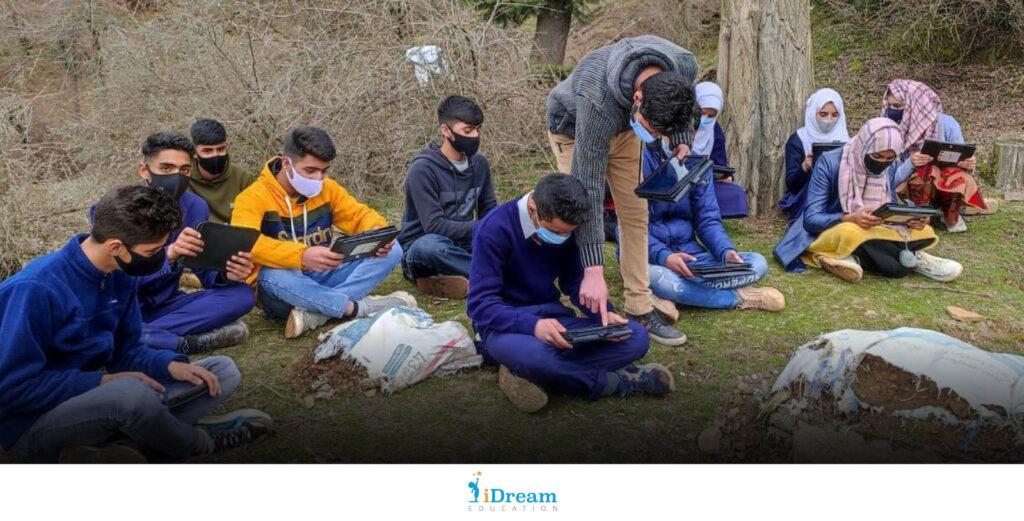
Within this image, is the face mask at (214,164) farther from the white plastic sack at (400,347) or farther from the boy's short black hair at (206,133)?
the white plastic sack at (400,347)

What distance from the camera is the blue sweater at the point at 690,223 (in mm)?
3984

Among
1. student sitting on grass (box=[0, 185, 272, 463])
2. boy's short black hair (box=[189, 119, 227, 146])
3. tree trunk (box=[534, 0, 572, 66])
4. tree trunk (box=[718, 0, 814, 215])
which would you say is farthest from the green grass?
tree trunk (box=[534, 0, 572, 66])

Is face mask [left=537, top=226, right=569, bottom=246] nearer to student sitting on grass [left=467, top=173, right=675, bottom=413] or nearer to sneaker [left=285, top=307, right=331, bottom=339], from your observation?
student sitting on grass [left=467, top=173, right=675, bottom=413]

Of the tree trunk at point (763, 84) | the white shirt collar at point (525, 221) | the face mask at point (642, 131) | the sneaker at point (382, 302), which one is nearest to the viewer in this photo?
the face mask at point (642, 131)

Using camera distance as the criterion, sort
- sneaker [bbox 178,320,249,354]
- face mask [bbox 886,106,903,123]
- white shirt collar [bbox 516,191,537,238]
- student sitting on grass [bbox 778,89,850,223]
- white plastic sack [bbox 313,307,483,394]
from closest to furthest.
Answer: white shirt collar [bbox 516,191,537,238] → white plastic sack [bbox 313,307,483,394] → sneaker [bbox 178,320,249,354] → student sitting on grass [bbox 778,89,850,223] → face mask [bbox 886,106,903,123]

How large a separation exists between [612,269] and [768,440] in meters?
1.95

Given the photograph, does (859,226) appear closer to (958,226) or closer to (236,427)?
(958,226)

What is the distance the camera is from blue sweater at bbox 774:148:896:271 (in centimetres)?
419

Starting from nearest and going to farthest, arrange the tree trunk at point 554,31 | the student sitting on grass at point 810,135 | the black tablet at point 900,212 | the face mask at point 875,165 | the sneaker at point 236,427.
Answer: the sneaker at point 236,427, the black tablet at point 900,212, the face mask at point 875,165, the student sitting on grass at point 810,135, the tree trunk at point 554,31

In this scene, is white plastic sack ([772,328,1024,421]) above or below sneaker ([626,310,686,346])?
above

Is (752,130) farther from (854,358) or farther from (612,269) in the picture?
(854,358)

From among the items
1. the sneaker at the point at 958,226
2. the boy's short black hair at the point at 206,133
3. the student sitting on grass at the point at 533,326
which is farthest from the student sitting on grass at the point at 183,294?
the sneaker at the point at 958,226

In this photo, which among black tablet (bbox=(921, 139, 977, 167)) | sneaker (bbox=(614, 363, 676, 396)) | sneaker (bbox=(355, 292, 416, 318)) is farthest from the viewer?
black tablet (bbox=(921, 139, 977, 167))

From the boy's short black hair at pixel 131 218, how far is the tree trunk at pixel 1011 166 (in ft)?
17.7
